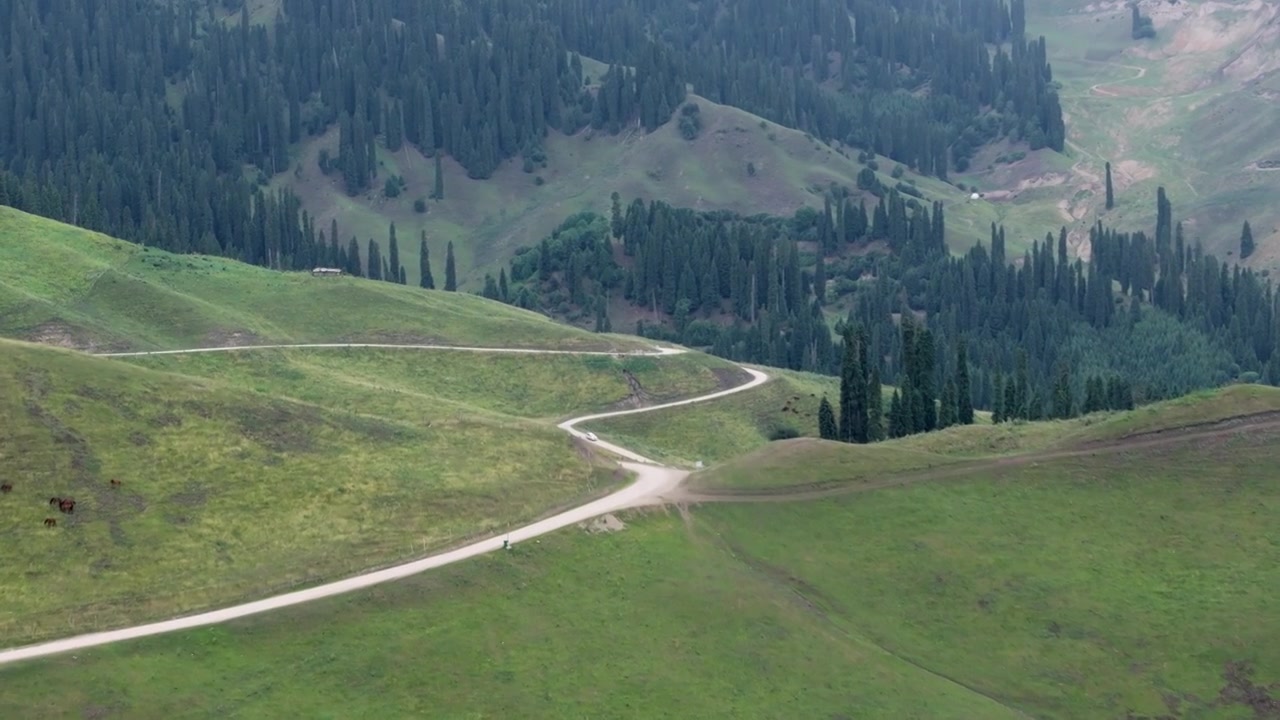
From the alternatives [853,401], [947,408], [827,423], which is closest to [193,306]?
[827,423]

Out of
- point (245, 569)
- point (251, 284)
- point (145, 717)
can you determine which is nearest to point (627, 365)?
point (251, 284)

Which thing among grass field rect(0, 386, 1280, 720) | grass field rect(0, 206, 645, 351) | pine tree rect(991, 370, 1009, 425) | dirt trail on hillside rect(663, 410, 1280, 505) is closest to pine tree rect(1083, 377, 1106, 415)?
pine tree rect(991, 370, 1009, 425)

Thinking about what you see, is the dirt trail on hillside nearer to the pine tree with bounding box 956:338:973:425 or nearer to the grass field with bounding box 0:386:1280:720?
the grass field with bounding box 0:386:1280:720

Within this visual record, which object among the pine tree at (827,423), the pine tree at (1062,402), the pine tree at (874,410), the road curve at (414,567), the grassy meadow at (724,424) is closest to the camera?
the road curve at (414,567)

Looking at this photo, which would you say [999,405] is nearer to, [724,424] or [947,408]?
[947,408]

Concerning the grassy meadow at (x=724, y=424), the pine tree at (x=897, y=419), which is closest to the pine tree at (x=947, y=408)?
the pine tree at (x=897, y=419)

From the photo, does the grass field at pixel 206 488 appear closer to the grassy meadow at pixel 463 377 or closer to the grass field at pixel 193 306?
the grassy meadow at pixel 463 377
